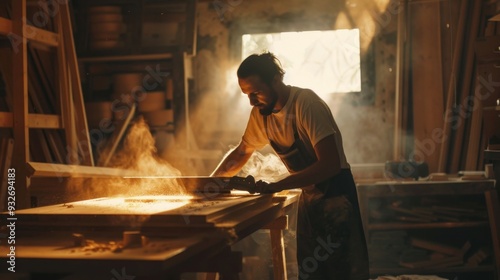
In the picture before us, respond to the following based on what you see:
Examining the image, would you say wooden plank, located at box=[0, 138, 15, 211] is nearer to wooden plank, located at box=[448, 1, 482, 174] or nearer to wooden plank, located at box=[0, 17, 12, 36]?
wooden plank, located at box=[0, 17, 12, 36]

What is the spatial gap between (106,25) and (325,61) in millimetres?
2837

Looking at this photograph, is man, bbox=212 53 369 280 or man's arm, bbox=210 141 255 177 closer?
man, bbox=212 53 369 280

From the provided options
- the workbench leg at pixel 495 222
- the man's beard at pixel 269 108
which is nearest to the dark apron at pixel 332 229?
the man's beard at pixel 269 108

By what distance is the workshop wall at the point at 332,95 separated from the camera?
7281 millimetres

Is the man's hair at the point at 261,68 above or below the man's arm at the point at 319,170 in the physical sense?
above

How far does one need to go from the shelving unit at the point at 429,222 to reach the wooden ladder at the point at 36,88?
3.06 meters

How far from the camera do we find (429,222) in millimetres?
6258

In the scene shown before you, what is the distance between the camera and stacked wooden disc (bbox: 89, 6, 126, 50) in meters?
7.44

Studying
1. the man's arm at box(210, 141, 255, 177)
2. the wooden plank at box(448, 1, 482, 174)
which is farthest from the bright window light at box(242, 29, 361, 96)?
the man's arm at box(210, 141, 255, 177)

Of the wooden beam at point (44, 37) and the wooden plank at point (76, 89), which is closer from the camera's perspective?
the wooden beam at point (44, 37)

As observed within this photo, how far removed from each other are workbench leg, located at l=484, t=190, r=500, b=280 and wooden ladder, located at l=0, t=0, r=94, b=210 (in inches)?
165

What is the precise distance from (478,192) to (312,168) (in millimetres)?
3185

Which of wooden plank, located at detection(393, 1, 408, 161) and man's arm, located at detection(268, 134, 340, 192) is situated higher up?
wooden plank, located at detection(393, 1, 408, 161)

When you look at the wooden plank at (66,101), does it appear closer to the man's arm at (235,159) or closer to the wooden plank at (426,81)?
the man's arm at (235,159)
